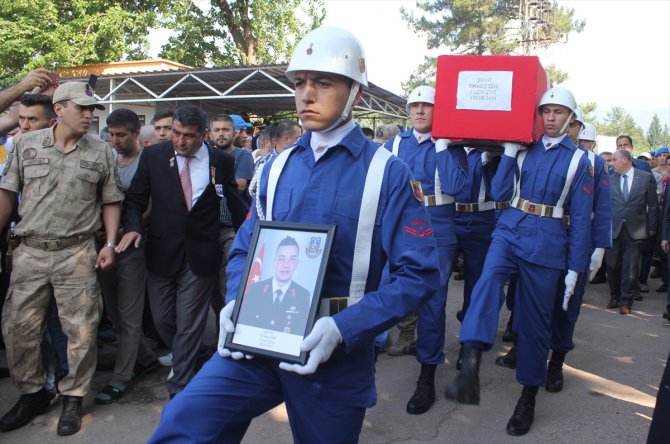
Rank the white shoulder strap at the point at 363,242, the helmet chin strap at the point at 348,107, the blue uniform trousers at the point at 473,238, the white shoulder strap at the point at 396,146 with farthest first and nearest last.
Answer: the blue uniform trousers at the point at 473,238 → the white shoulder strap at the point at 396,146 → the helmet chin strap at the point at 348,107 → the white shoulder strap at the point at 363,242

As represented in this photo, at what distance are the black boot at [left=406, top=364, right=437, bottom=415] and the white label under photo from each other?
2.02 m

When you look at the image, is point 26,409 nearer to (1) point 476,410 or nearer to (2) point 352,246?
(2) point 352,246

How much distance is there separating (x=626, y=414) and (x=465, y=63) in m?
2.91

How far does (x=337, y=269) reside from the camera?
2133 millimetres

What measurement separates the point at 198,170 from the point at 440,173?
1910 mm

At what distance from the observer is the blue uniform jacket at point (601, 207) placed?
4.71 metres

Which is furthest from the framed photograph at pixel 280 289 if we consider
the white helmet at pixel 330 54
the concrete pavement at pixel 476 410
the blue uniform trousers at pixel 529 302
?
the blue uniform trousers at pixel 529 302

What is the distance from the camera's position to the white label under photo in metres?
4.28

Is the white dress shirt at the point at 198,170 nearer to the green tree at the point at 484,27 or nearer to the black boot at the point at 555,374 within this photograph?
the black boot at the point at 555,374

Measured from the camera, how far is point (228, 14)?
2627 cm

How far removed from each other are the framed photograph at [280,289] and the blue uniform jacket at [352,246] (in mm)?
74

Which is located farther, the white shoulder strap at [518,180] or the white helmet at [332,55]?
the white shoulder strap at [518,180]

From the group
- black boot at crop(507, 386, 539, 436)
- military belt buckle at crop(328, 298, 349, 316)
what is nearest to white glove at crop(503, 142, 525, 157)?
black boot at crop(507, 386, 539, 436)

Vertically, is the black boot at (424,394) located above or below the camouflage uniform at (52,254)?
below
